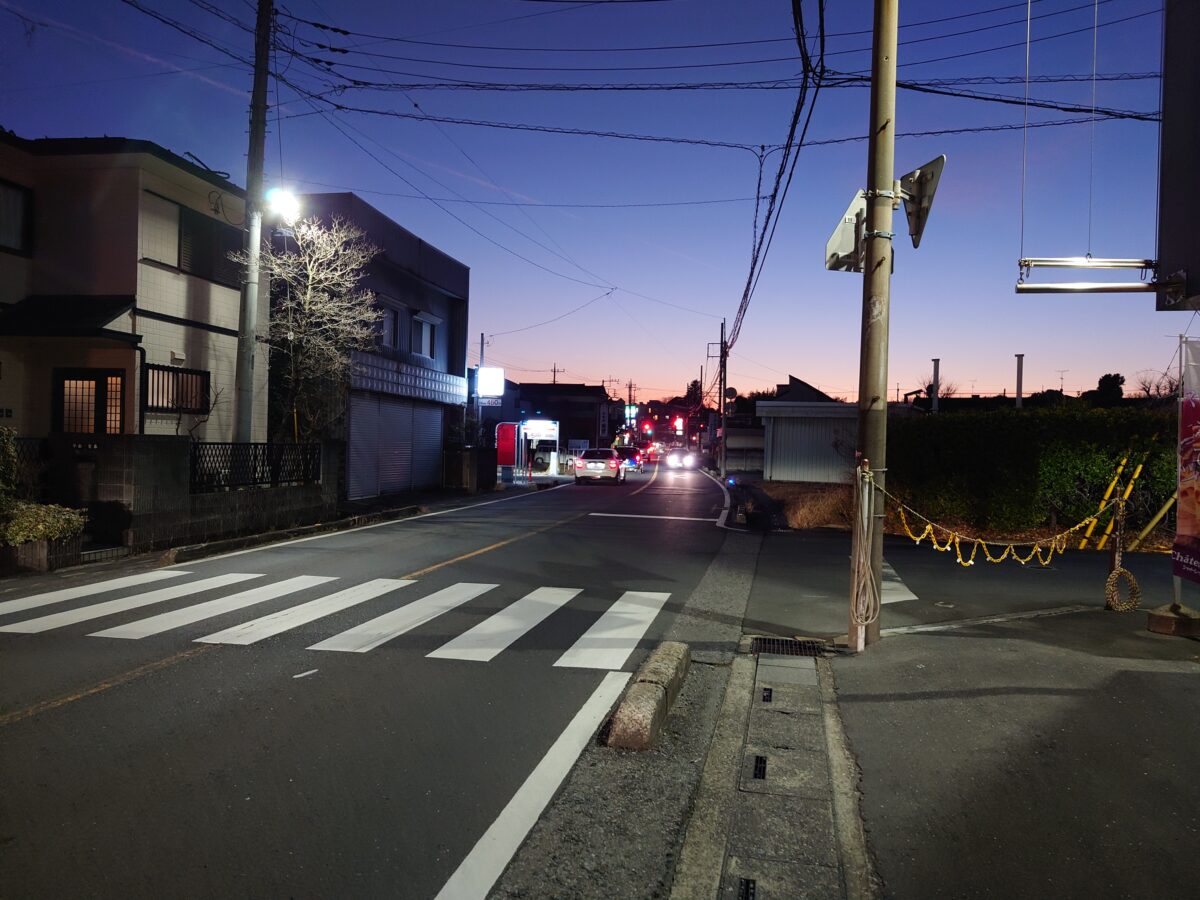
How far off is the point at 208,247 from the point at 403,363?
9.75 m

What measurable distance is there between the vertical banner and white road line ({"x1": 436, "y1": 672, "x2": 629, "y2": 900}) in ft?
19.0

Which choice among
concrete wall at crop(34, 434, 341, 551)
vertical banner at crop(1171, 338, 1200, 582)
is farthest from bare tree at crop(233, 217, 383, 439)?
vertical banner at crop(1171, 338, 1200, 582)

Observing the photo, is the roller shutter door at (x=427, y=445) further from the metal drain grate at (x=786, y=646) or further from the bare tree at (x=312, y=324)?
the metal drain grate at (x=786, y=646)

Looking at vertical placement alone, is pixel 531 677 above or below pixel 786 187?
below

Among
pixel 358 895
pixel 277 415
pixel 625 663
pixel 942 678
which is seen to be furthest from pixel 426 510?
→ pixel 358 895

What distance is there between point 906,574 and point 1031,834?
26.0 ft

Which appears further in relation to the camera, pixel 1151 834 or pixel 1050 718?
pixel 1050 718

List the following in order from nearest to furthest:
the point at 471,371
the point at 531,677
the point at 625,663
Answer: the point at 531,677
the point at 625,663
the point at 471,371

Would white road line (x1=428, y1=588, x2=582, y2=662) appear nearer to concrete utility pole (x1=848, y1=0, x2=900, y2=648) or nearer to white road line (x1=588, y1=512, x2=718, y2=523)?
concrete utility pole (x1=848, y1=0, x2=900, y2=648)

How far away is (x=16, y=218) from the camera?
1540 centimetres

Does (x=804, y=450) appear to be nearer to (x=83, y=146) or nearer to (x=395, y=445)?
(x=395, y=445)

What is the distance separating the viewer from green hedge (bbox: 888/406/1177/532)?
1462 cm

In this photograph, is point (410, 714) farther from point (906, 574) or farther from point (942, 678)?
point (906, 574)

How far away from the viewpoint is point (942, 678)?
609 cm
